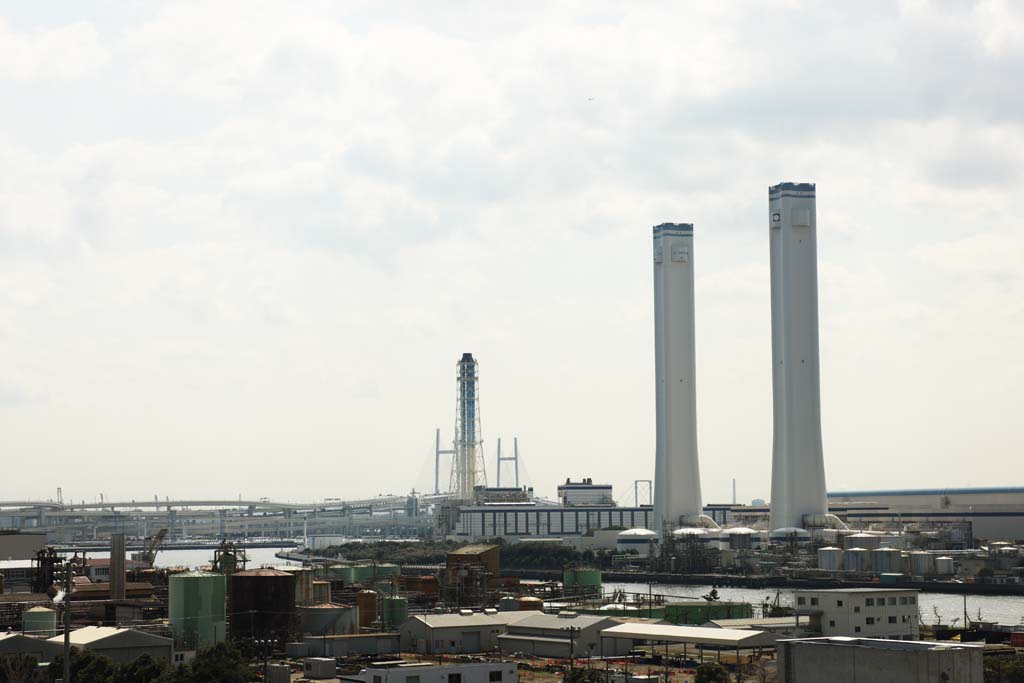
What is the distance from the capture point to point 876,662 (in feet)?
43.6

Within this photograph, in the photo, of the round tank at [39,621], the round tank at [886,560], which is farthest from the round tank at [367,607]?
the round tank at [886,560]

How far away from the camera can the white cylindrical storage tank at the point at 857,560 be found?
48719 millimetres

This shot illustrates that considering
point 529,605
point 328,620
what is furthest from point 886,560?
point 328,620

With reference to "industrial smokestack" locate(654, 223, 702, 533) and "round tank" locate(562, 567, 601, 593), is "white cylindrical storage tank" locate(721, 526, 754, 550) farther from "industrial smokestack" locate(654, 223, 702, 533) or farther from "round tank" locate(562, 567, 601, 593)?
"round tank" locate(562, 567, 601, 593)

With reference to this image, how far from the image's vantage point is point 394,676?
16469 millimetres

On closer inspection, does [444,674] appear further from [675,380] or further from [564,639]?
[675,380]

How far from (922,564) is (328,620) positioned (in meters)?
28.1

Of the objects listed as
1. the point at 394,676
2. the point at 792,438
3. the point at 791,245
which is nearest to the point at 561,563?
the point at 792,438

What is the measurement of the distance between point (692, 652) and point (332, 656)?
6441 millimetres

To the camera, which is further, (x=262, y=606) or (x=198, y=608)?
(x=262, y=606)

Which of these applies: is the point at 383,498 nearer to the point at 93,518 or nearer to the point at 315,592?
the point at 93,518

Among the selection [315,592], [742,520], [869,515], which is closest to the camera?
[315,592]

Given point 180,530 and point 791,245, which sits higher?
point 791,245

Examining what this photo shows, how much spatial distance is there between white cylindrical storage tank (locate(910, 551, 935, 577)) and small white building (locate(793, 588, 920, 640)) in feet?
75.0
